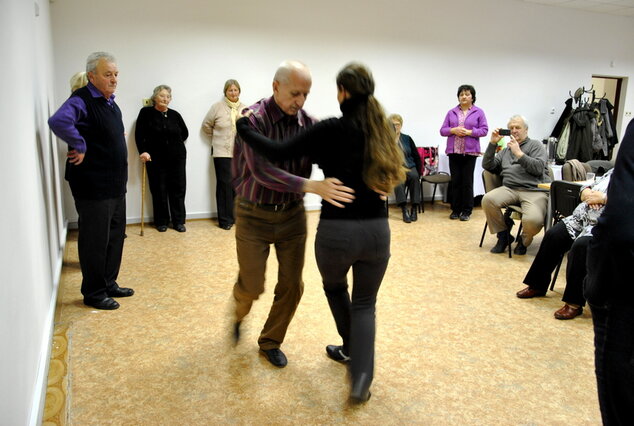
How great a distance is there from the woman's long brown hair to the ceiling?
723 centimetres

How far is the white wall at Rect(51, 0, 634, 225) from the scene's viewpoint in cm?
538

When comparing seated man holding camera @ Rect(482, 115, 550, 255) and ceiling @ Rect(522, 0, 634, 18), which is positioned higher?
ceiling @ Rect(522, 0, 634, 18)

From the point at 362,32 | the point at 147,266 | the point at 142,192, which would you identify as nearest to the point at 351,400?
the point at 147,266

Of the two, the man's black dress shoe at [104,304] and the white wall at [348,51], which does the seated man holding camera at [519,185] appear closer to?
the white wall at [348,51]

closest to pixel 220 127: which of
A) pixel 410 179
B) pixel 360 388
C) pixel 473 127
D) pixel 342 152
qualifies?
pixel 410 179

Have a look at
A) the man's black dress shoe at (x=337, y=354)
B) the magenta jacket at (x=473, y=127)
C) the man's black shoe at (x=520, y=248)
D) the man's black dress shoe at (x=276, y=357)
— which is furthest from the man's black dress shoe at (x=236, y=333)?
the magenta jacket at (x=473, y=127)

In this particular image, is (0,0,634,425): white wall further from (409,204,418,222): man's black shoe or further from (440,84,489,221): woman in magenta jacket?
(409,204,418,222): man's black shoe

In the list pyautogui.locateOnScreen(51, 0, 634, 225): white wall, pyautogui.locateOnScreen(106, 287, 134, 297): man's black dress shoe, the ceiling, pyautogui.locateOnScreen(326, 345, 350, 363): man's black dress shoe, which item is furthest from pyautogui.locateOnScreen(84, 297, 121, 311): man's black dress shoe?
the ceiling

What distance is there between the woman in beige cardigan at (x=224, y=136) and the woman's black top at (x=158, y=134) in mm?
447

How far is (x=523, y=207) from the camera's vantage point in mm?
4523

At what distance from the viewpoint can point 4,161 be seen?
5.75ft

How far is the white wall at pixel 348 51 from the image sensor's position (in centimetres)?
538

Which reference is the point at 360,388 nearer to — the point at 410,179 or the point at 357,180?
the point at 357,180

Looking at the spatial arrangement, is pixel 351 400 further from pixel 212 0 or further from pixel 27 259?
pixel 212 0
